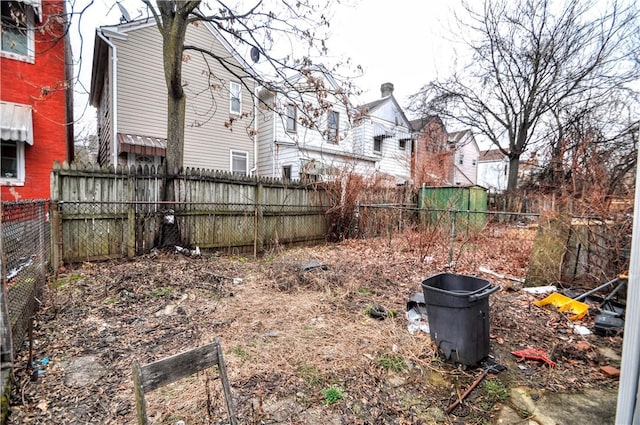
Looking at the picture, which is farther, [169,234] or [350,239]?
[350,239]

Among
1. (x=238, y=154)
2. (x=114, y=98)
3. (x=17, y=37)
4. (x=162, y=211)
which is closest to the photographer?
(x=162, y=211)

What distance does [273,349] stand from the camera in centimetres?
303

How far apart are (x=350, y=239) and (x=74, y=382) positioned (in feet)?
24.9

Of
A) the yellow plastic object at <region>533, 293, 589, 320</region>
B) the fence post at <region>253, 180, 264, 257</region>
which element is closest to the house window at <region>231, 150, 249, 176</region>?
the fence post at <region>253, 180, 264, 257</region>

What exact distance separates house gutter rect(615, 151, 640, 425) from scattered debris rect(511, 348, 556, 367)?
81.9 inches

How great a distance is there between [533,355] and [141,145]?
1084 centimetres

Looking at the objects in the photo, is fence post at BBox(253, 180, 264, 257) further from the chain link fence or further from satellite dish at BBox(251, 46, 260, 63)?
the chain link fence

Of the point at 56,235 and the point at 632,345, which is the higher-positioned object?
the point at 632,345

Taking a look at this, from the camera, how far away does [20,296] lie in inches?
120

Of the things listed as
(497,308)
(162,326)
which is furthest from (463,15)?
(162,326)

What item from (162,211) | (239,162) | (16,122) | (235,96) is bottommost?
(162,211)

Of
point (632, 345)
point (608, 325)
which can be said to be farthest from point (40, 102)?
point (608, 325)

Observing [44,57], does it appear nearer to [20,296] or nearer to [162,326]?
[20,296]

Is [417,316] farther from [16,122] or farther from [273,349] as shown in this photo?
[16,122]
